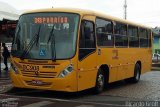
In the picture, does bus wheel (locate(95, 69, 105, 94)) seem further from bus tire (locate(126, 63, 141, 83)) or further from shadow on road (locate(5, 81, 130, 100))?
bus tire (locate(126, 63, 141, 83))

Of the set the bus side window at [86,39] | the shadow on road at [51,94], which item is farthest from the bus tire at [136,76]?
the bus side window at [86,39]

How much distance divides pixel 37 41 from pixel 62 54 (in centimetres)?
102

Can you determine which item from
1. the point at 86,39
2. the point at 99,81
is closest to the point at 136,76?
the point at 99,81

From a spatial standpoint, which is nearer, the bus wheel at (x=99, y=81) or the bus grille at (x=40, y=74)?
the bus grille at (x=40, y=74)

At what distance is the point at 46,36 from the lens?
1359 centimetres

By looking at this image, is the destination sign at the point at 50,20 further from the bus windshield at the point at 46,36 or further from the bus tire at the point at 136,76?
the bus tire at the point at 136,76

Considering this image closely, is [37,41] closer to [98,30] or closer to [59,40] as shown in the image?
[59,40]

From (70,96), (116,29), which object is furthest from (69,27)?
(116,29)

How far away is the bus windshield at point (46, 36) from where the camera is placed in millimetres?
13227

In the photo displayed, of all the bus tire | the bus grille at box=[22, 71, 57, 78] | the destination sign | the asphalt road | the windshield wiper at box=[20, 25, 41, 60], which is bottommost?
the asphalt road

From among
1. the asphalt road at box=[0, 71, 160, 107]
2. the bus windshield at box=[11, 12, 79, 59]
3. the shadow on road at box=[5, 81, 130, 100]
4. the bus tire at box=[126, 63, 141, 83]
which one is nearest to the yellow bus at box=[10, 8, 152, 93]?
the bus windshield at box=[11, 12, 79, 59]

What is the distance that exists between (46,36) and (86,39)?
4.19ft

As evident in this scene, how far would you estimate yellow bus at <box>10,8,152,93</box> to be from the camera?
13117mm

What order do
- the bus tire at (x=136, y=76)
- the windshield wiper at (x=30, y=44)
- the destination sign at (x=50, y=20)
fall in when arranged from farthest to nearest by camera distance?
1. the bus tire at (x=136, y=76)
2. the windshield wiper at (x=30, y=44)
3. the destination sign at (x=50, y=20)
